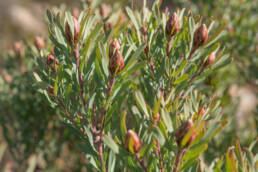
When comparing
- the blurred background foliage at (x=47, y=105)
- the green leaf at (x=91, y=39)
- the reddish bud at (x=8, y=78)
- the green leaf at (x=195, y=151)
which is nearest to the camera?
the green leaf at (x=195, y=151)

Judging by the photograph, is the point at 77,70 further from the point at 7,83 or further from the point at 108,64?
the point at 7,83

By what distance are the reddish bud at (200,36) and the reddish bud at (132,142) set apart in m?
0.28

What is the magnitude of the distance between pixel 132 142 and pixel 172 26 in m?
0.30

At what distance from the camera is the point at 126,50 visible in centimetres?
52

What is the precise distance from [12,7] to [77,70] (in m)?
9.88

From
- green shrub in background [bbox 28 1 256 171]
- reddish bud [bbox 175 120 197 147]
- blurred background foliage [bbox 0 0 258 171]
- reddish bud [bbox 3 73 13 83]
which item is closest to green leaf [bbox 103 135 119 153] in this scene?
green shrub in background [bbox 28 1 256 171]

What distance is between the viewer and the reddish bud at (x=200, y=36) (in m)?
0.54

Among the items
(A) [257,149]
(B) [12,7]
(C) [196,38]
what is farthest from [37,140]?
(B) [12,7]

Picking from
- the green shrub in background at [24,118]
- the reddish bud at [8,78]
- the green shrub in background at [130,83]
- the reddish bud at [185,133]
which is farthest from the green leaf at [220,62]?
the reddish bud at [8,78]

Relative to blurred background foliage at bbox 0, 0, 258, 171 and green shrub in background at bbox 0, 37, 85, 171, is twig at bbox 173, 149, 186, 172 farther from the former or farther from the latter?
green shrub in background at bbox 0, 37, 85, 171

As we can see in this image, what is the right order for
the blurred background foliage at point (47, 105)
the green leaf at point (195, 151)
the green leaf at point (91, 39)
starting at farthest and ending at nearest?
the blurred background foliage at point (47, 105)
the green leaf at point (91, 39)
the green leaf at point (195, 151)

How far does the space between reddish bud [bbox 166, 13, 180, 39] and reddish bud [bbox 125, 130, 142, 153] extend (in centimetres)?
28

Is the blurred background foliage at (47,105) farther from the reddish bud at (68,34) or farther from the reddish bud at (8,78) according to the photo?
the reddish bud at (68,34)

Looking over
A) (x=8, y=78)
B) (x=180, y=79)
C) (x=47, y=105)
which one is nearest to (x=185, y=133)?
(x=180, y=79)
